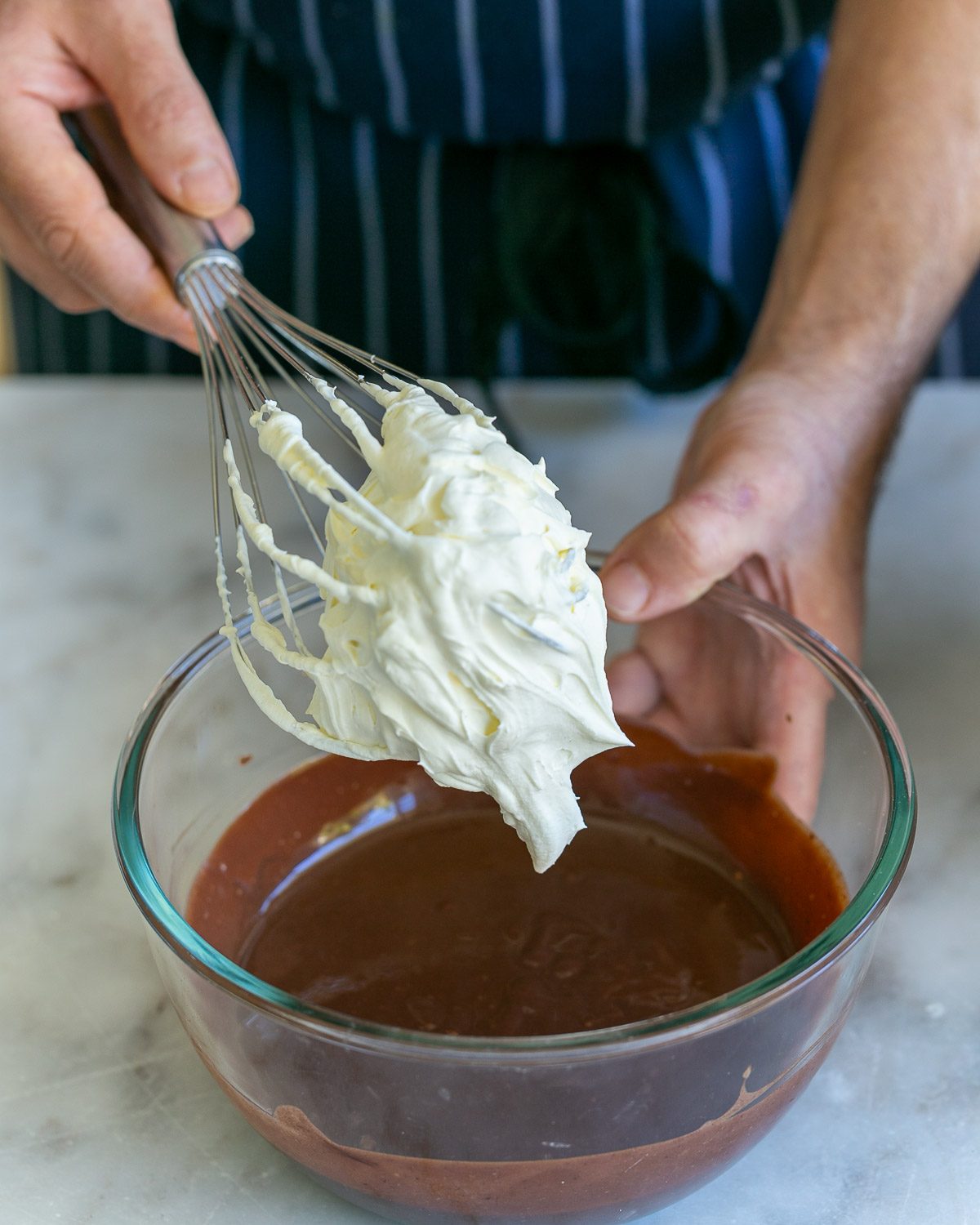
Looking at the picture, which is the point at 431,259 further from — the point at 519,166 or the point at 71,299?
the point at 71,299

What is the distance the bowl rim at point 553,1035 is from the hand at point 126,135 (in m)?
0.26

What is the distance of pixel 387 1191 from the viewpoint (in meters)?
0.54

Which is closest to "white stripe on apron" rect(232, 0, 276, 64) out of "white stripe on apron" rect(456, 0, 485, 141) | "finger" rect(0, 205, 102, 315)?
"white stripe on apron" rect(456, 0, 485, 141)

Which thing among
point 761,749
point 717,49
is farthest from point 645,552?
point 717,49

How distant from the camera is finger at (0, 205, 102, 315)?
0.90 m

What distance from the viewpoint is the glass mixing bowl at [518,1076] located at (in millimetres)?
480

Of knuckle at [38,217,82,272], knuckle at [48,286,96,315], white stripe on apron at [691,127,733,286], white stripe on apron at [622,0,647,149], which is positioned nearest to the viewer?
knuckle at [38,217,82,272]

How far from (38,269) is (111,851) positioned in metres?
0.40

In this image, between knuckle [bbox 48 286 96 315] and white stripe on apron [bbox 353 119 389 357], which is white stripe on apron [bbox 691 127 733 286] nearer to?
white stripe on apron [bbox 353 119 389 357]

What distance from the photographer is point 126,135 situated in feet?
2.64

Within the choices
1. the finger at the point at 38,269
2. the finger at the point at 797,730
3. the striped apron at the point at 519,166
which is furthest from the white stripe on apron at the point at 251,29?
the finger at the point at 797,730

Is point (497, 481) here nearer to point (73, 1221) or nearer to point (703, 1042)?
point (703, 1042)

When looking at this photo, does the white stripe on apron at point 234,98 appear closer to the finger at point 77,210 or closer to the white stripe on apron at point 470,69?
the white stripe on apron at point 470,69

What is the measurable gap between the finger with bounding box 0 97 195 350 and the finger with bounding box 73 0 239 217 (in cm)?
4
